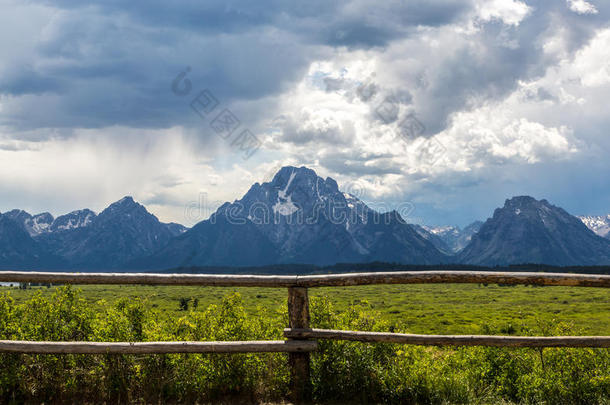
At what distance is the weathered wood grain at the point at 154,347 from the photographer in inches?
293

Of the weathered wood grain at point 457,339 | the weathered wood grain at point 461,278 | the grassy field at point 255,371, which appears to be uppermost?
the weathered wood grain at point 461,278

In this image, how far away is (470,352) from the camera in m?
8.72

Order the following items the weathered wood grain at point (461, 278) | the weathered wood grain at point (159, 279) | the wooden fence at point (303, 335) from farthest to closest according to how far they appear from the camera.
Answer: the weathered wood grain at point (159, 279) → the wooden fence at point (303, 335) → the weathered wood grain at point (461, 278)

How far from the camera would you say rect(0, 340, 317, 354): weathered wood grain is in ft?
24.4

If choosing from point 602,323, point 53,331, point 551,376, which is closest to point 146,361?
point 53,331

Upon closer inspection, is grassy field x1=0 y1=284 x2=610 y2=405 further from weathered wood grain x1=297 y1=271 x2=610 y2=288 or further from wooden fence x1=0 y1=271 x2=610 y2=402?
weathered wood grain x1=297 y1=271 x2=610 y2=288

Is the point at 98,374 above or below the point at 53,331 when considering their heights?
below

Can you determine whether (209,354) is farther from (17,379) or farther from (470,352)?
(470,352)

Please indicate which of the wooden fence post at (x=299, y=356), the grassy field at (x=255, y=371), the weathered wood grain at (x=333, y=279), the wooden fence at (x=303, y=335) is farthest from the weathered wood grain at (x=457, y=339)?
the weathered wood grain at (x=333, y=279)

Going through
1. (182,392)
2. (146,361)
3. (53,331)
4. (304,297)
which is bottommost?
(182,392)

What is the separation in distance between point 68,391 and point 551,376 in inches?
321

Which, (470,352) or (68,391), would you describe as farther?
(470,352)

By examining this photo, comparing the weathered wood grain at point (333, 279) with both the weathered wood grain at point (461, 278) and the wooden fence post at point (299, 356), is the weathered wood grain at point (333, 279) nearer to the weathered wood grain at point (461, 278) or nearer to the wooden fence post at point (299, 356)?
the weathered wood grain at point (461, 278)

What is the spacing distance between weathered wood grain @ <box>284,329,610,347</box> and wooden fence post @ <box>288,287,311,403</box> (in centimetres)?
21
